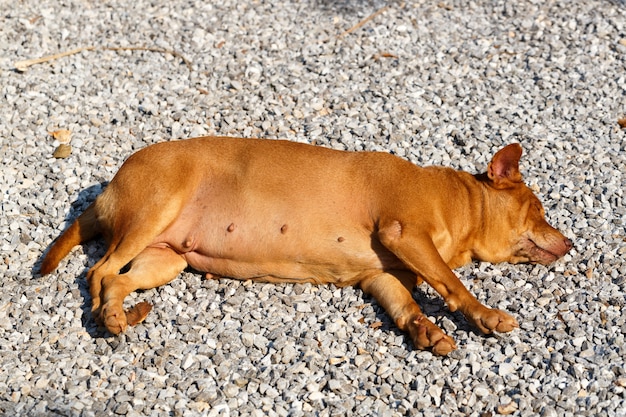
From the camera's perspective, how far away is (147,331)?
525cm

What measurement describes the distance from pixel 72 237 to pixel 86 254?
189 millimetres

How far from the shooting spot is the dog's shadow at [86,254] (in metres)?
5.32

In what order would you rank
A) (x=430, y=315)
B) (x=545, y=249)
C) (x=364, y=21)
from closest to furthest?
(x=430, y=315)
(x=545, y=249)
(x=364, y=21)

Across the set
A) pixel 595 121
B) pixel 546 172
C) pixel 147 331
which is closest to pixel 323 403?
pixel 147 331

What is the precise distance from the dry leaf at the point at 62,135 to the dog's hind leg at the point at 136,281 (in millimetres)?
1849

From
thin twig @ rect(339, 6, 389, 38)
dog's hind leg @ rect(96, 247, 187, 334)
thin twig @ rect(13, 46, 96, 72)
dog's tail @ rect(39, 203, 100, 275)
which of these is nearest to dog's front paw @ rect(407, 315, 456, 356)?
dog's hind leg @ rect(96, 247, 187, 334)

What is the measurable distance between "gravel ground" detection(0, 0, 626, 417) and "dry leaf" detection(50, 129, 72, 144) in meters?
0.05

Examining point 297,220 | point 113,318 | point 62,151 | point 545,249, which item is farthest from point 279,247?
point 62,151

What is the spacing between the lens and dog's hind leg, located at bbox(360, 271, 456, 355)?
4961 millimetres

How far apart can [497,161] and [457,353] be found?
1.44 metres

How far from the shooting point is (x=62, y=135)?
716 centimetres

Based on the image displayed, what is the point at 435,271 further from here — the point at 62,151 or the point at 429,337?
the point at 62,151

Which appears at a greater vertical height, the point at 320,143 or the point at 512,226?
the point at 512,226

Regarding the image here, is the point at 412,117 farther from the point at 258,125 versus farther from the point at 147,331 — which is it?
the point at 147,331
